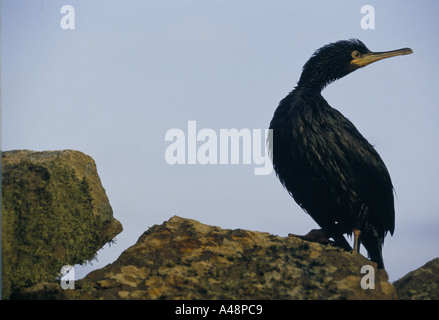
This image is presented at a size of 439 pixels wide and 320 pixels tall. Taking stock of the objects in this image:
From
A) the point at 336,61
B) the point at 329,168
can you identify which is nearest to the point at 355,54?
the point at 336,61

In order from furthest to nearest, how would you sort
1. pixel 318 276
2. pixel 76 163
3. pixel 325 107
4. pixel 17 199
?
pixel 325 107 → pixel 76 163 → pixel 17 199 → pixel 318 276

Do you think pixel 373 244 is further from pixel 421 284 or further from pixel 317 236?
pixel 421 284

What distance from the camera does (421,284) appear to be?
563 centimetres

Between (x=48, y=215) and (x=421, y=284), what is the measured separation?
397 cm

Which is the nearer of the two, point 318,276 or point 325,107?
point 318,276

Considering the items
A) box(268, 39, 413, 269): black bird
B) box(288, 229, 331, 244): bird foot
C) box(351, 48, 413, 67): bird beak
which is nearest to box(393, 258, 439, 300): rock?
box(268, 39, 413, 269): black bird

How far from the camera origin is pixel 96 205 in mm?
5602

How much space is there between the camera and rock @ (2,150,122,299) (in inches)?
189

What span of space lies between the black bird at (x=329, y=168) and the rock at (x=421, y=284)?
628mm
